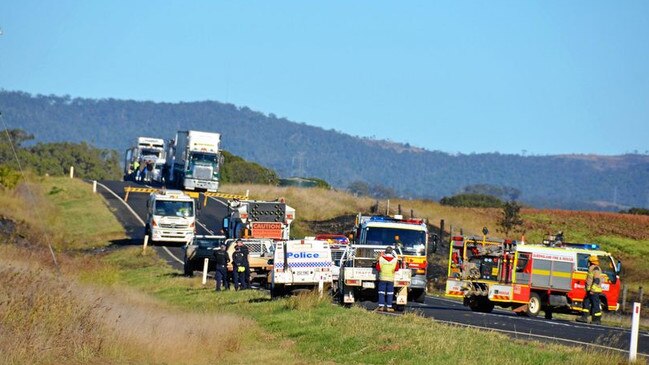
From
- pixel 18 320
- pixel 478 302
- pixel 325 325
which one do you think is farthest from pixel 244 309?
pixel 18 320

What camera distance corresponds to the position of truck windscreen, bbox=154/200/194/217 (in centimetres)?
5884

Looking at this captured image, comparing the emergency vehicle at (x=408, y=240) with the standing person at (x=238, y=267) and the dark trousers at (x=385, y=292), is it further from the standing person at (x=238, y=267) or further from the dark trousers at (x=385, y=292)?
the dark trousers at (x=385, y=292)

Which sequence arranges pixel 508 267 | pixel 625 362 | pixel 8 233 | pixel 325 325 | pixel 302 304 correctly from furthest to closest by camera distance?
pixel 8 233 < pixel 508 267 < pixel 302 304 < pixel 325 325 < pixel 625 362

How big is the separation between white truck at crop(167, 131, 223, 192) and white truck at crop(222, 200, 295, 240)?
26.1 meters

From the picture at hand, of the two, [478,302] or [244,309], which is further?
[478,302]

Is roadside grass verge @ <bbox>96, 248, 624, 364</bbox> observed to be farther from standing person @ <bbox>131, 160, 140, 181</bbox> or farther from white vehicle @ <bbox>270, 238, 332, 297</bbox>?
standing person @ <bbox>131, 160, 140, 181</bbox>

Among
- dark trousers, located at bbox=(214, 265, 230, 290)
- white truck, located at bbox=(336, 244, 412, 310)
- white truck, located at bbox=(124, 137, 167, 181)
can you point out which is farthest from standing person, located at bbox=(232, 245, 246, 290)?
white truck, located at bbox=(124, 137, 167, 181)

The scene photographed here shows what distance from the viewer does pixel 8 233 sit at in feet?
203

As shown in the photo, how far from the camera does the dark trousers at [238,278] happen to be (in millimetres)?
37062

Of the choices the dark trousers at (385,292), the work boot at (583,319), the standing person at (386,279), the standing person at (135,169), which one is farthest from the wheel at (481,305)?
the standing person at (135,169)

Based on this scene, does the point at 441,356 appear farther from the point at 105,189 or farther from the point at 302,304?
the point at 105,189

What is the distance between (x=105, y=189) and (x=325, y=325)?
6524 cm

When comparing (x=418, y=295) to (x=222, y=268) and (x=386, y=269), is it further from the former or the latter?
(x=386, y=269)

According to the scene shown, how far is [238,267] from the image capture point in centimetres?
3731
